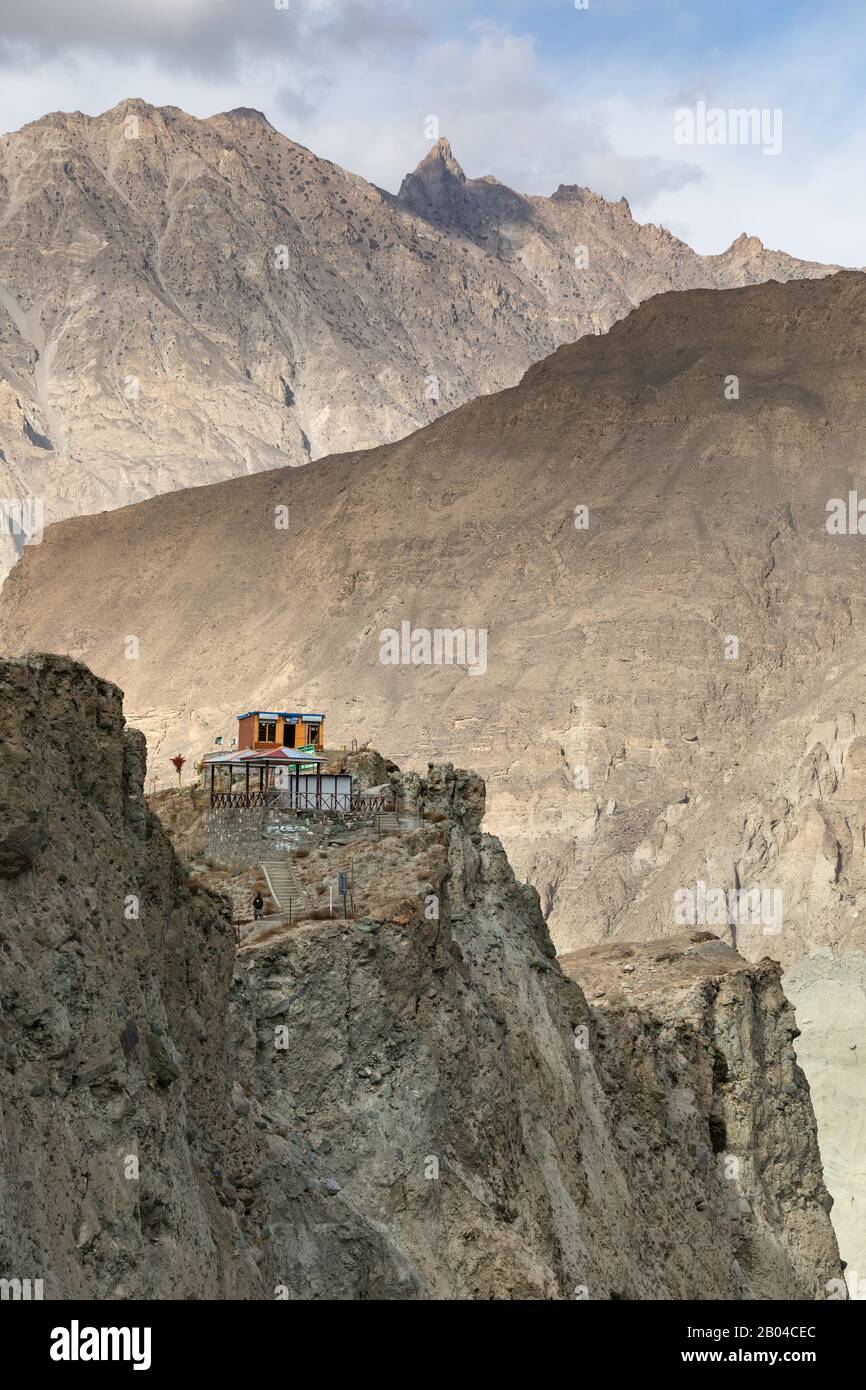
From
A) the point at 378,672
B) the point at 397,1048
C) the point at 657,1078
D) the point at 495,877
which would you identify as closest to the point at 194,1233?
the point at 397,1048

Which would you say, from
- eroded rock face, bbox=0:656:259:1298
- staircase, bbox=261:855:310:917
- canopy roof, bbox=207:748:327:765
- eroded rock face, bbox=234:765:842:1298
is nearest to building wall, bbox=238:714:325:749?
canopy roof, bbox=207:748:327:765

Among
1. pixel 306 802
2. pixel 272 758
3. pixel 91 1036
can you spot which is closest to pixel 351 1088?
pixel 306 802

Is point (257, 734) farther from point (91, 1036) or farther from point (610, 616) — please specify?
point (610, 616)

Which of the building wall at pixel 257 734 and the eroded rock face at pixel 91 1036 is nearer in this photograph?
the eroded rock face at pixel 91 1036

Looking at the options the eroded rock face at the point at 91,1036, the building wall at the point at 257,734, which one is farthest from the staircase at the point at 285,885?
the building wall at the point at 257,734

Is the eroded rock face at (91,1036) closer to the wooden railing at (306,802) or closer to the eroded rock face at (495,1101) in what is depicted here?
the eroded rock face at (495,1101)
